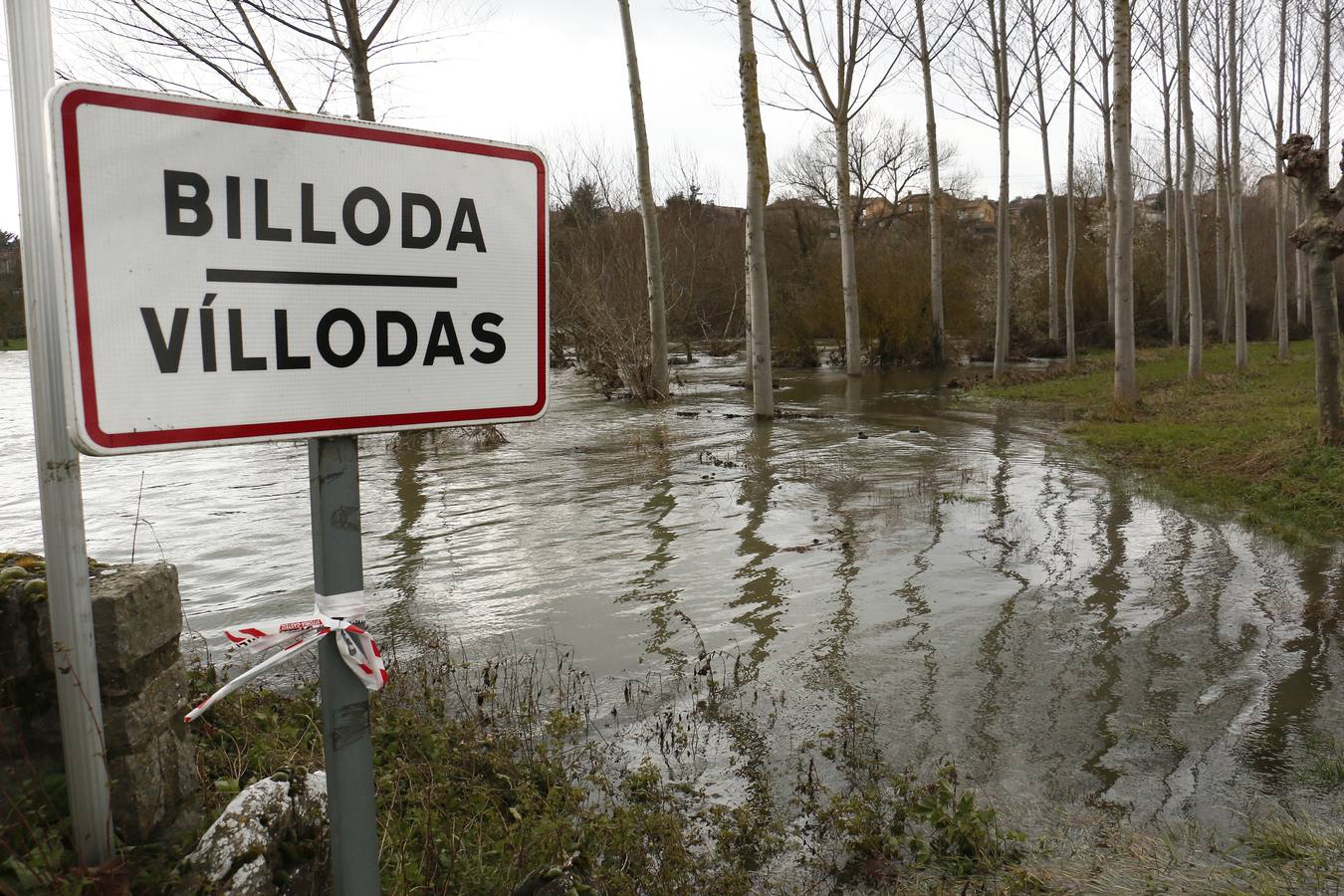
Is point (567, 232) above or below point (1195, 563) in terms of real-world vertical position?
above

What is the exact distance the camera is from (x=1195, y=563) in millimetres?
7316

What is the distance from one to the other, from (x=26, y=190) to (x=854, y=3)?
24312 millimetres

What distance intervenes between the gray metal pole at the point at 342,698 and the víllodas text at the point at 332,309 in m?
0.16

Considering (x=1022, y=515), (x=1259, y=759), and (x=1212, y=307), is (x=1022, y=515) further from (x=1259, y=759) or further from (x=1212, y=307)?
(x=1212, y=307)

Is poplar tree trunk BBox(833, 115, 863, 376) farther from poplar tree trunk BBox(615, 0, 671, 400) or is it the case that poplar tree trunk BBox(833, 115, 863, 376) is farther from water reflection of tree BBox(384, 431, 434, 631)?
water reflection of tree BBox(384, 431, 434, 631)

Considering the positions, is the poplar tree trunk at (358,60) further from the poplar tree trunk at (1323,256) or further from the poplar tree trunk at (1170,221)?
the poplar tree trunk at (1170,221)

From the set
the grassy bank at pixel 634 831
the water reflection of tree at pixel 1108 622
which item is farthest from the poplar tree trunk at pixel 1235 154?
the grassy bank at pixel 634 831

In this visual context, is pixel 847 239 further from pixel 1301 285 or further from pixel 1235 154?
pixel 1301 285

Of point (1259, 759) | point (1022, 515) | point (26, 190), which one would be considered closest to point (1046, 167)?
point (1022, 515)

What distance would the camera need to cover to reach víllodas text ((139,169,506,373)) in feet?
4.47

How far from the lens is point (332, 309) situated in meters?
1.51

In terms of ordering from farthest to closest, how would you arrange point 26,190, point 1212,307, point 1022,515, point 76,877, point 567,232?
point 1212,307
point 567,232
point 1022,515
point 76,877
point 26,190

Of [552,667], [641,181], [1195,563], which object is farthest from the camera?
[641,181]

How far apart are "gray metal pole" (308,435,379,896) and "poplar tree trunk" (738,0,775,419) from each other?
50.3ft
